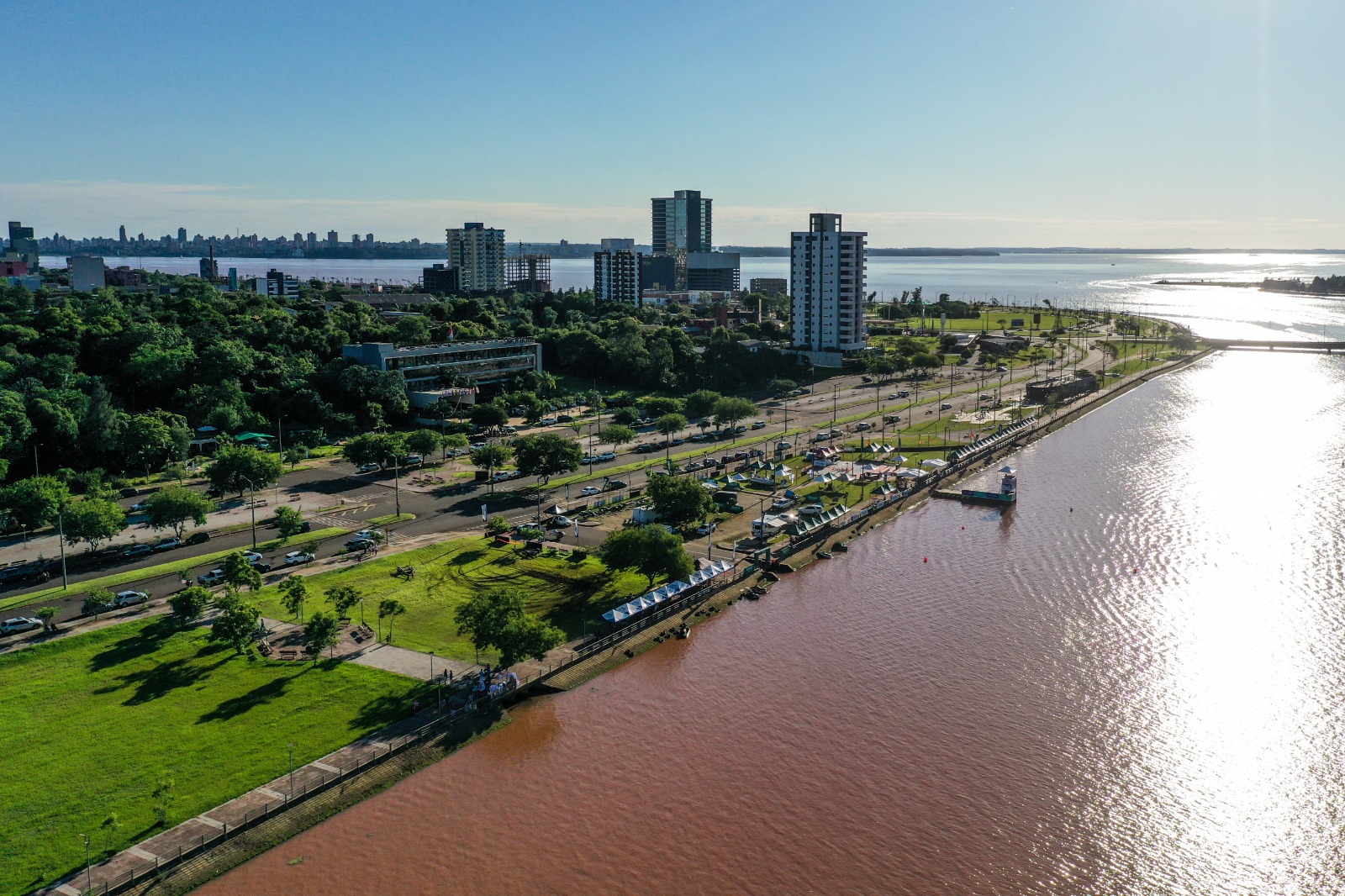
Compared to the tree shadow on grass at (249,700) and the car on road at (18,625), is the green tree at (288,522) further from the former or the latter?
the tree shadow on grass at (249,700)

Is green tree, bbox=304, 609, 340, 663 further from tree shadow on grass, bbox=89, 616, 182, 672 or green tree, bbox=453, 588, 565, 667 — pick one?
tree shadow on grass, bbox=89, 616, 182, 672

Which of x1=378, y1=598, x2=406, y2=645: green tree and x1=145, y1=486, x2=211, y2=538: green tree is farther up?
x1=145, y1=486, x2=211, y2=538: green tree

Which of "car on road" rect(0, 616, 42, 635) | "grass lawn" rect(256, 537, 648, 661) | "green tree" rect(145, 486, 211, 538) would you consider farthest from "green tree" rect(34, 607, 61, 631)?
"green tree" rect(145, 486, 211, 538)

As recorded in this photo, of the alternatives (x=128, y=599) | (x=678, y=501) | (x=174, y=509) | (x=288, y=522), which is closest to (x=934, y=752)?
(x=678, y=501)

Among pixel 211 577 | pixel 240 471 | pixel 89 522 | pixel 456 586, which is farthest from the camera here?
pixel 240 471

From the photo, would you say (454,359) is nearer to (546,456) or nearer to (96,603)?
(546,456)

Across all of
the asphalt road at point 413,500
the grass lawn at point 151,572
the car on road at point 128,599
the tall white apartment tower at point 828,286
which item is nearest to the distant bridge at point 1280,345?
the tall white apartment tower at point 828,286
